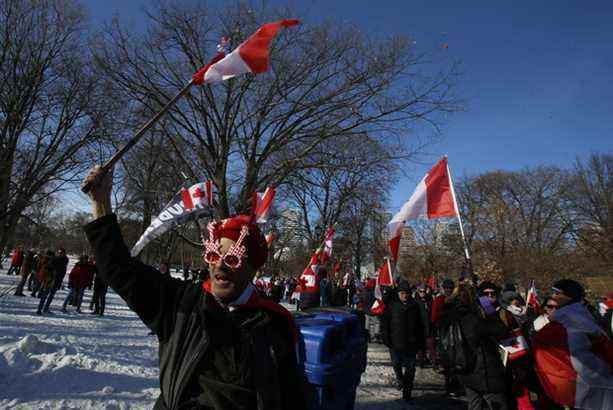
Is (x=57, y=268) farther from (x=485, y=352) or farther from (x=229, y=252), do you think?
(x=229, y=252)

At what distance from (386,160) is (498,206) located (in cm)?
3076

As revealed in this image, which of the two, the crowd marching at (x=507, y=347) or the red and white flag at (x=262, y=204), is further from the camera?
the red and white flag at (x=262, y=204)

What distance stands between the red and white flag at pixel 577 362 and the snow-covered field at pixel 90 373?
315cm

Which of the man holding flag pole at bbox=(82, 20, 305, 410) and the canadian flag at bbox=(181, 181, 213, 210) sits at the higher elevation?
the canadian flag at bbox=(181, 181, 213, 210)

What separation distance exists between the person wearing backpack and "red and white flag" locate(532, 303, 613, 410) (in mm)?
745

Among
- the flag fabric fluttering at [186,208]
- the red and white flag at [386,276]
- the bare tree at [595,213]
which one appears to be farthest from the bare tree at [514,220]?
the flag fabric fluttering at [186,208]

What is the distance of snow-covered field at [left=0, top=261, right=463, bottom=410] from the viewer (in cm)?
476

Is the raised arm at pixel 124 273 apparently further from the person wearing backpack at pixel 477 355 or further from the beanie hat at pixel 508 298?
the beanie hat at pixel 508 298

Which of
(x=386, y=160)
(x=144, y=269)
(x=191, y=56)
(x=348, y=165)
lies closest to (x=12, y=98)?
(x=191, y=56)

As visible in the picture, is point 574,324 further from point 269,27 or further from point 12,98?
point 12,98

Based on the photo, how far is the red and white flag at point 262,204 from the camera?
8219 millimetres

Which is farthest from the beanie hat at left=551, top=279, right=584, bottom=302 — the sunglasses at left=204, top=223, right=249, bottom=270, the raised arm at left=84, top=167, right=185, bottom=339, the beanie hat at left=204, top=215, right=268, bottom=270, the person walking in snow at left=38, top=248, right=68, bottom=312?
the person walking in snow at left=38, top=248, right=68, bottom=312

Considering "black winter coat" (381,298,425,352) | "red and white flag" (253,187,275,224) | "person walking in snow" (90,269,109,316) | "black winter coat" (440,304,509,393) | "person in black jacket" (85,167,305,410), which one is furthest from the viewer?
"person walking in snow" (90,269,109,316)

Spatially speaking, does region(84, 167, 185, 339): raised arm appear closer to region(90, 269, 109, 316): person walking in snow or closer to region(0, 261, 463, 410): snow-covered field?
region(0, 261, 463, 410): snow-covered field
